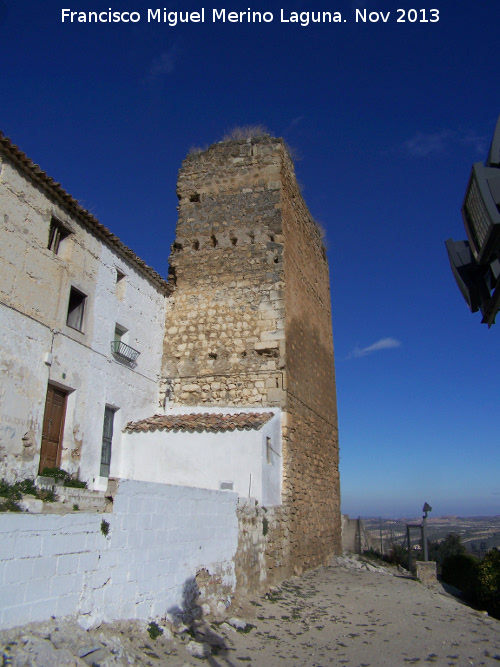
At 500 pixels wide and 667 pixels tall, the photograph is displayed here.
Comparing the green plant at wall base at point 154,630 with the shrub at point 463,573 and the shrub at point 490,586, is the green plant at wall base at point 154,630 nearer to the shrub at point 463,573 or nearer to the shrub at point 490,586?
the shrub at point 490,586

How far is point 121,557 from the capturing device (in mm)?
6109

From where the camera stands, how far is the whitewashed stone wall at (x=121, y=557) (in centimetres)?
473

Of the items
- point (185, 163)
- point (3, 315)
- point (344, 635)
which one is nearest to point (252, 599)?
point (344, 635)

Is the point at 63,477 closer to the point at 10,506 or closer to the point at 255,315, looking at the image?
the point at 10,506

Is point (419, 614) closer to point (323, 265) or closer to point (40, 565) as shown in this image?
point (40, 565)

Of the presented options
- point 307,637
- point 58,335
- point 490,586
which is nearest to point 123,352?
point 58,335

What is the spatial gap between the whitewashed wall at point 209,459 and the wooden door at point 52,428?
218cm

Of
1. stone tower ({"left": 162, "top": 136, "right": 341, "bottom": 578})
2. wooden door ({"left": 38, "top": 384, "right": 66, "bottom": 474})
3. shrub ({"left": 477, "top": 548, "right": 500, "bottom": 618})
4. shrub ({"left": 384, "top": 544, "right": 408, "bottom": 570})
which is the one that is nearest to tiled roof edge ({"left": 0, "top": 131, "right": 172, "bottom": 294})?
stone tower ({"left": 162, "top": 136, "right": 341, "bottom": 578})

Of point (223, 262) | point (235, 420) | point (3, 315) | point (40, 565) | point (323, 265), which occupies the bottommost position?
point (40, 565)

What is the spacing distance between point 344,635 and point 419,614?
2493 millimetres

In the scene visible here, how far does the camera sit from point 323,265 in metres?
18.8

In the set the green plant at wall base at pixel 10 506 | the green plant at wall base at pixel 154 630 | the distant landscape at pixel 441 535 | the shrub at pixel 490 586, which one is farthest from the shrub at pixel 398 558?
the green plant at wall base at pixel 10 506

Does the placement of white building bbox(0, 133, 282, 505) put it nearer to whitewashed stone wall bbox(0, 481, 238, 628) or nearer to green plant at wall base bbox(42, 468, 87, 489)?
green plant at wall base bbox(42, 468, 87, 489)

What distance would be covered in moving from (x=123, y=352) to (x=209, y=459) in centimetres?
308
